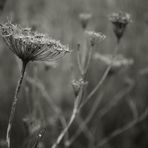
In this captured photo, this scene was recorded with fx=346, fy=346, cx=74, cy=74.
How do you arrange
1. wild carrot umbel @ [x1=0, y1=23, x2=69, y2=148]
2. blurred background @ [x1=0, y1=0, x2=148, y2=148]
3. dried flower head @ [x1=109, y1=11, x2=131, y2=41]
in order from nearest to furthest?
wild carrot umbel @ [x1=0, y1=23, x2=69, y2=148]
dried flower head @ [x1=109, y1=11, x2=131, y2=41]
blurred background @ [x1=0, y1=0, x2=148, y2=148]

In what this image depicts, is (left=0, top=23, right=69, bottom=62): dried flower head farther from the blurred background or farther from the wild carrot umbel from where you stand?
the blurred background

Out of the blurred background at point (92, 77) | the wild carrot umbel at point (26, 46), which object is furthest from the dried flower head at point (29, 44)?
the blurred background at point (92, 77)

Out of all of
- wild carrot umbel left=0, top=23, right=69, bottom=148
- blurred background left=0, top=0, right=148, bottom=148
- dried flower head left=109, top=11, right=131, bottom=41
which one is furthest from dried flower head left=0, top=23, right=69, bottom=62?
blurred background left=0, top=0, right=148, bottom=148

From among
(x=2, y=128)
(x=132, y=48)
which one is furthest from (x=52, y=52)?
(x=132, y=48)

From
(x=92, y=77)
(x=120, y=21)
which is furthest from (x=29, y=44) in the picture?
(x=92, y=77)

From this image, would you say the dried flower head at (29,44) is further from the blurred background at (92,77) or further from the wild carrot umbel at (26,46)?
the blurred background at (92,77)

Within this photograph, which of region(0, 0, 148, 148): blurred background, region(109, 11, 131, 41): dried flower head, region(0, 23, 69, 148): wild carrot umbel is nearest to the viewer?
region(0, 23, 69, 148): wild carrot umbel

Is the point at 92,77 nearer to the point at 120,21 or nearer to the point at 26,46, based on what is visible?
the point at 120,21

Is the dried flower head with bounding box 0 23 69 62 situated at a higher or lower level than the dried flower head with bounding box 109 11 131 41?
lower

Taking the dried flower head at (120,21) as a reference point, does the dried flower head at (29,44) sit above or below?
below
